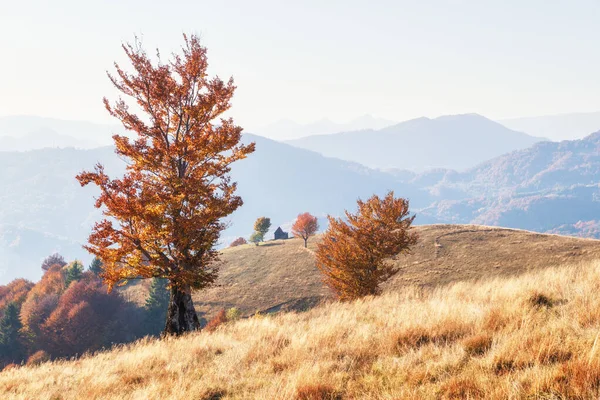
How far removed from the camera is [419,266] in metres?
55.6

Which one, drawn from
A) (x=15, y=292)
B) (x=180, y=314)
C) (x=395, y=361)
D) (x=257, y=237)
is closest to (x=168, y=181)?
(x=180, y=314)

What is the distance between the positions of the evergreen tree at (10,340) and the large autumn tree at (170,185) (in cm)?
7515

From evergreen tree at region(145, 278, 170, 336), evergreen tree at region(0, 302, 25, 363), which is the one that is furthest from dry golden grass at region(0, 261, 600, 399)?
evergreen tree at region(0, 302, 25, 363)

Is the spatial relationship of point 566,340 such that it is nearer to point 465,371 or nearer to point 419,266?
point 465,371

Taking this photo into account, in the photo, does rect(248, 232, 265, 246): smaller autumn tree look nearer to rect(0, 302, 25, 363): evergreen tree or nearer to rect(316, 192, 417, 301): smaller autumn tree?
rect(0, 302, 25, 363): evergreen tree

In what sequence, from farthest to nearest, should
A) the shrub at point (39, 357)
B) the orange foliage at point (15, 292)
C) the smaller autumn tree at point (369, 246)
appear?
the orange foliage at point (15, 292) → the shrub at point (39, 357) → the smaller autumn tree at point (369, 246)

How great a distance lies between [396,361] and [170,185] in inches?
452

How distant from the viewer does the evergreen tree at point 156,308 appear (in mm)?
67375

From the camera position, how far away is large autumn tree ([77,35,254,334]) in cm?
1384

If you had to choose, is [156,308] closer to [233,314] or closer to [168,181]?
[233,314]

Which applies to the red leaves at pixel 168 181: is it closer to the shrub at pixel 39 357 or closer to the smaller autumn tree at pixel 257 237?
the shrub at pixel 39 357

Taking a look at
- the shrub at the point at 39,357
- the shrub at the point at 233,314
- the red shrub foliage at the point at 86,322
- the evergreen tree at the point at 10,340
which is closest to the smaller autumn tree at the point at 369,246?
the shrub at the point at 233,314

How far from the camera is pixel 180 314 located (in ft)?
51.8

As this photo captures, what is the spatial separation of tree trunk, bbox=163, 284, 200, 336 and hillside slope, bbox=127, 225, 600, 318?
36535mm
